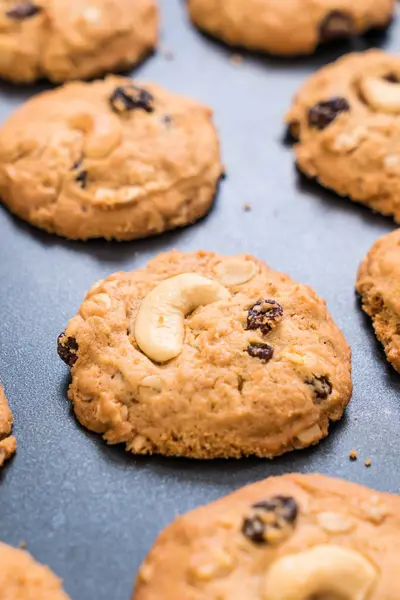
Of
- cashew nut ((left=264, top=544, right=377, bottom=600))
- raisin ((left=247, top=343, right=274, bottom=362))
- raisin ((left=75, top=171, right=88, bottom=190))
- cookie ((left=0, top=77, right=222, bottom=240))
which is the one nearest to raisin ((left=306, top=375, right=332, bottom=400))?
raisin ((left=247, top=343, right=274, bottom=362))

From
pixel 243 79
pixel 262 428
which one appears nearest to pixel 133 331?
pixel 262 428

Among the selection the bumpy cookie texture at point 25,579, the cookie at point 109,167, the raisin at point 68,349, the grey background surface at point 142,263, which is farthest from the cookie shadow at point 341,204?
the bumpy cookie texture at point 25,579

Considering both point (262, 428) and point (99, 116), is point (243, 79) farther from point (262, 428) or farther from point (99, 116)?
point (262, 428)

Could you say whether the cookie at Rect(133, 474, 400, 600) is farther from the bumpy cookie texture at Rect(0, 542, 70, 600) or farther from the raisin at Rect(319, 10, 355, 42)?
the raisin at Rect(319, 10, 355, 42)

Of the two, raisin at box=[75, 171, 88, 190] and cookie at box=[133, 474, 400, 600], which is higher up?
raisin at box=[75, 171, 88, 190]

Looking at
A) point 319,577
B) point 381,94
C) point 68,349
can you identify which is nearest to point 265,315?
point 68,349

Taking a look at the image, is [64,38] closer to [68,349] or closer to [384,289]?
[68,349]
